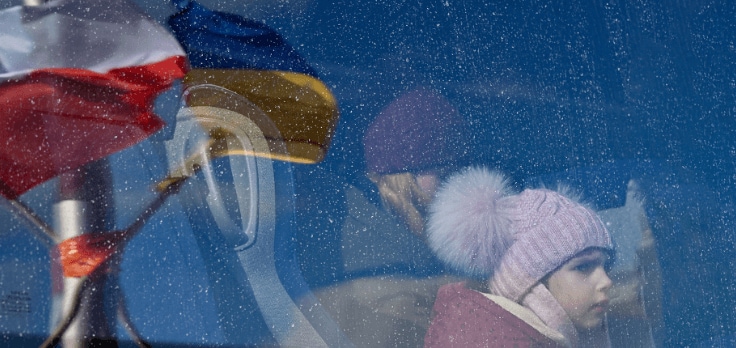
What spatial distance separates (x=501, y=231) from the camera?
35.7 inches

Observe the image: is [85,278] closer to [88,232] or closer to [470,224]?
[88,232]

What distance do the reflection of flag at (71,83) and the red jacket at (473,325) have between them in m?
0.45

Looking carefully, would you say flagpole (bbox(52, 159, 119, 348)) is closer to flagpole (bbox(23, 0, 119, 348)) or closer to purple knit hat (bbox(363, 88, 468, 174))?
flagpole (bbox(23, 0, 119, 348))

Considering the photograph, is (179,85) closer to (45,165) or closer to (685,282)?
(45,165)

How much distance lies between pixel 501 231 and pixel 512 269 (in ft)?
0.18

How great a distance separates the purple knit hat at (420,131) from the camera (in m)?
0.91

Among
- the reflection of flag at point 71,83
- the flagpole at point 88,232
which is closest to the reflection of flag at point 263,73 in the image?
the reflection of flag at point 71,83

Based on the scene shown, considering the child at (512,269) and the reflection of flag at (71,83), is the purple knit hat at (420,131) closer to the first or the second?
the child at (512,269)

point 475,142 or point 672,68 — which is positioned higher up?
point 672,68

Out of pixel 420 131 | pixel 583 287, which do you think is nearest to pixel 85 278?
pixel 420 131

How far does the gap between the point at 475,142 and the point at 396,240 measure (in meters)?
0.19

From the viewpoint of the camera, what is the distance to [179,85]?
78 cm

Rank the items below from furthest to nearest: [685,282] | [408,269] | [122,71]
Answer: [685,282] → [408,269] → [122,71]

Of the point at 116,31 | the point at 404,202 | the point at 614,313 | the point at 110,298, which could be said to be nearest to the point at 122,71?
the point at 116,31
